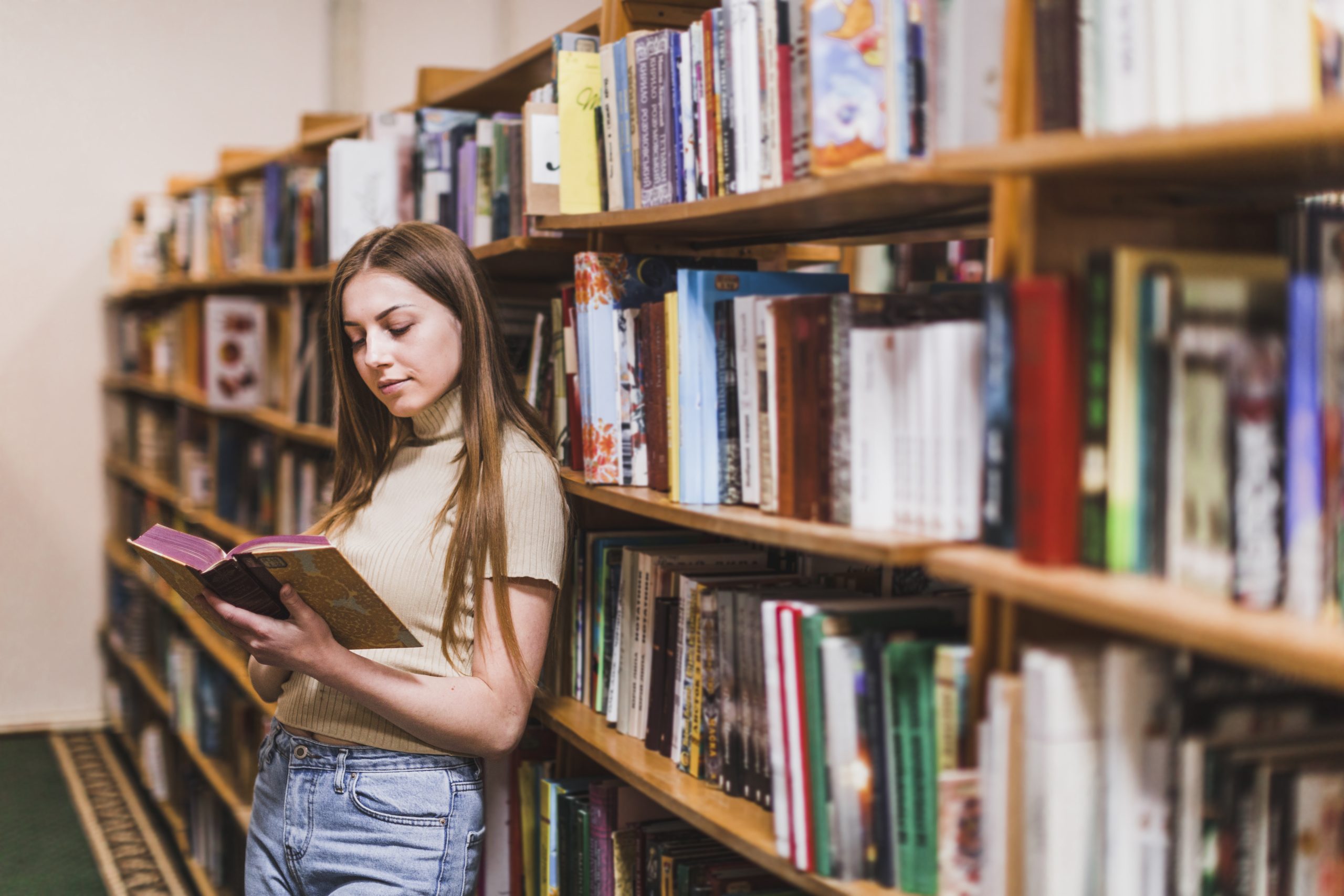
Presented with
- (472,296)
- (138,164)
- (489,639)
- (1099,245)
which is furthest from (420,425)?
(138,164)

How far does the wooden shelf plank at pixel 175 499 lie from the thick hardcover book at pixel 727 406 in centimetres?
188

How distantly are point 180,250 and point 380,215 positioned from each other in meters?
1.98

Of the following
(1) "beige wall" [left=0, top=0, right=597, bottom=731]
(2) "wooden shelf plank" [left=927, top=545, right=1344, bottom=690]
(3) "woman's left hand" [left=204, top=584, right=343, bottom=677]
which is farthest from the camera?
(1) "beige wall" [left=0, top=0, right=597, bottom=731]

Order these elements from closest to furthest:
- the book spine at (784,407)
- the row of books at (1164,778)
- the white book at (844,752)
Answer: the row of books at (1164,778), the white book at (844,752), the book spine at (784,407)

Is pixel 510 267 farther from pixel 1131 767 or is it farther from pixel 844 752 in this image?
pixel 1131 767

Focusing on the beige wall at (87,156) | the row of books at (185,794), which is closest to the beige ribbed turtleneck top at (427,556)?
the row of books at (185,794)

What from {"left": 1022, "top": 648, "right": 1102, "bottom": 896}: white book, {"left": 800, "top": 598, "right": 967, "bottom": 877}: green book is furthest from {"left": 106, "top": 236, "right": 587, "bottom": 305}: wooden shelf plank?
{"left": 1022, "top": 648, "right": 1102, "bottom": 896}: white book

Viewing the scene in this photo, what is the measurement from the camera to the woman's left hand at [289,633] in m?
1.49

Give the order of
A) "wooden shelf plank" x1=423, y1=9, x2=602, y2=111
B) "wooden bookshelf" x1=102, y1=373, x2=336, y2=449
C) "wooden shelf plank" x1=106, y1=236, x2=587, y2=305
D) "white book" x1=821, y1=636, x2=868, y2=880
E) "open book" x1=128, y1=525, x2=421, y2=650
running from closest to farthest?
"white book" x1=821, y1=636, x2=868, y2=880 < "open book" x1=128, y1=525, x2=421, y2=650 < "wooden shelf plank" x1=106, y1=236, x2=587, y2=305 < "wooden shelf plank" x1=423, y1=9, x2=602, y2=111 < "wooden bookshelf" x1=102, y1=373, x2=336, y2=449

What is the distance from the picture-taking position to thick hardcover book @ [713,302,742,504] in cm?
145

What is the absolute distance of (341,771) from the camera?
5.34ft

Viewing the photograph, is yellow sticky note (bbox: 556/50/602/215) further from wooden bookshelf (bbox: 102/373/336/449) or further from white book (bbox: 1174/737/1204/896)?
white book (bbox: 1174/737/1204/896)

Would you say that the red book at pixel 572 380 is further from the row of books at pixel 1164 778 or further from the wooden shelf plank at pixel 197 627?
the wooden shelf plank at pixel 197 627

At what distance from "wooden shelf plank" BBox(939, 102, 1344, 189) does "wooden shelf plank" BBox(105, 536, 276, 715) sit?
211cm
